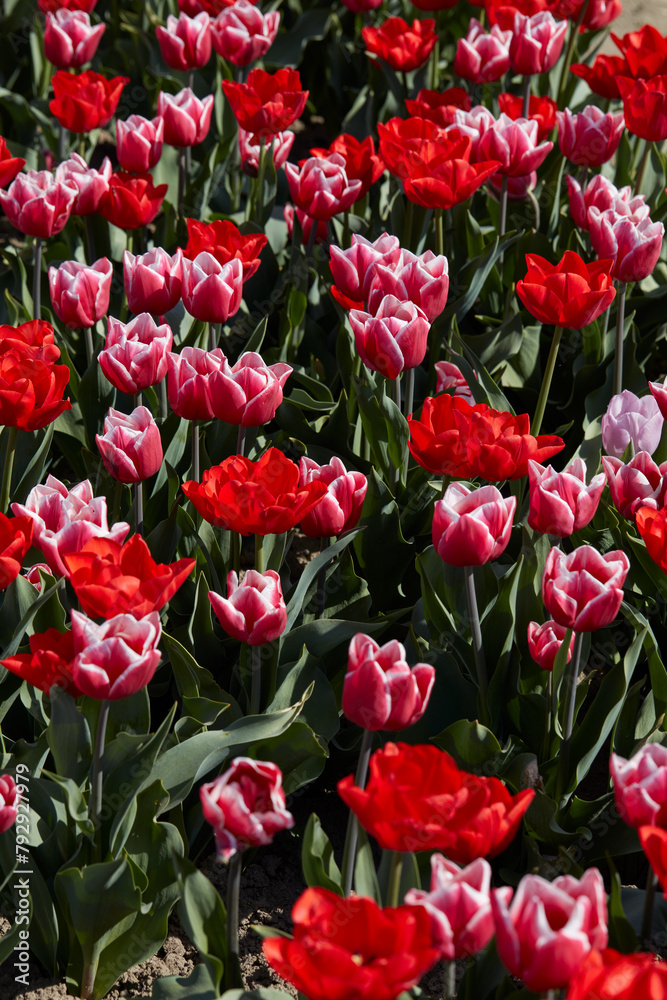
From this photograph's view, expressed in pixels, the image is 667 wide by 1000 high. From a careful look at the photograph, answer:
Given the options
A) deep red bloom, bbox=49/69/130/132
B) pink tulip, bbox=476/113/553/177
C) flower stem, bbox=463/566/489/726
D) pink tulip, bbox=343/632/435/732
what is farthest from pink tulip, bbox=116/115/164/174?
Answer: pink tulip, bbox=343/632/435/732

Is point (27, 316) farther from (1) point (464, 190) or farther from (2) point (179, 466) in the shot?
(1) point (464, 190)

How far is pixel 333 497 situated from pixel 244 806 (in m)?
0.77

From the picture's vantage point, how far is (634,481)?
1.87m

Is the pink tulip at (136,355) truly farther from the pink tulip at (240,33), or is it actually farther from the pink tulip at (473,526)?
the pink tulip at (240,33)

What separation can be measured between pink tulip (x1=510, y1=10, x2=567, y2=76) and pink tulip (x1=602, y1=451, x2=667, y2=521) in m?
1.88

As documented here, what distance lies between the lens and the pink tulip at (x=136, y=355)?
2.07 metres

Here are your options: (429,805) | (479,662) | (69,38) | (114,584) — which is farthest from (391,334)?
(69,38)

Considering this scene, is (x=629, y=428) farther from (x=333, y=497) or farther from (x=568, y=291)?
(x=333, y=497)

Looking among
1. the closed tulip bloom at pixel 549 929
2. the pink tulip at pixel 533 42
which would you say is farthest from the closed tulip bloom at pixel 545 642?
the pink tulip at pixel 533 42

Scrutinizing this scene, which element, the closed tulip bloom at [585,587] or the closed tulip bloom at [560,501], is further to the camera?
the closed tulip bloom at [560,501]

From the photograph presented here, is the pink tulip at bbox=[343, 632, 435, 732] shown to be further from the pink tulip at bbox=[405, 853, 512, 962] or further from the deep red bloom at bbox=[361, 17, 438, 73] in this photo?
the deep red bloom at bbox=[361, 17, 438, 73]

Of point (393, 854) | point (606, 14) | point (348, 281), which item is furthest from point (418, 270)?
point (606, 14)

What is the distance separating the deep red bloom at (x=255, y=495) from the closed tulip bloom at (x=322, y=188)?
1144 millimetres

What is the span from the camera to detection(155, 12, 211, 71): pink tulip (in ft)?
10.9
